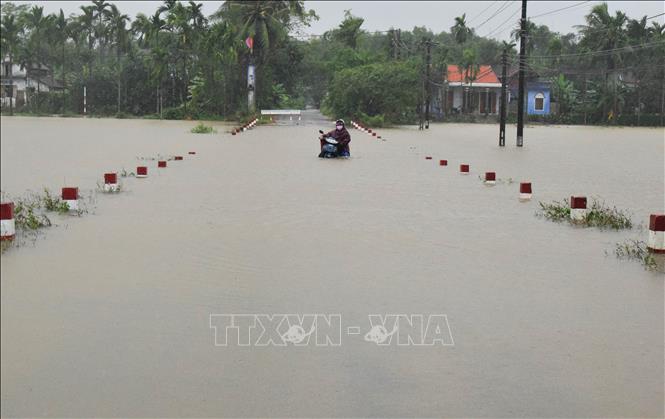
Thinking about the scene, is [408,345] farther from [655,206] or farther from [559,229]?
[655,206]

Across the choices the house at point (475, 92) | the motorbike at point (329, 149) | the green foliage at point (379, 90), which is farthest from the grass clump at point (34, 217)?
the house at point (475, 92)

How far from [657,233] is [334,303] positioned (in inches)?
175

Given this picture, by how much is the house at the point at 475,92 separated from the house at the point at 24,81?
38.0 m

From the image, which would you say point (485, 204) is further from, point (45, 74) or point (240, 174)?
point (45, 74)

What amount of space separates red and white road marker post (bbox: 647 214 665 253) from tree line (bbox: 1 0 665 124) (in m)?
51.4

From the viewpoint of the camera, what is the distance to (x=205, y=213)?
13797mm

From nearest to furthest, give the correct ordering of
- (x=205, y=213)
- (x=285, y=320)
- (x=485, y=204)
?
(x=285, y=320) → (x=205, y=213) → (x=485, y=204)

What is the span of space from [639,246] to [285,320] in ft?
18.8

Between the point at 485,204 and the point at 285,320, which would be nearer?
the point at 285,320

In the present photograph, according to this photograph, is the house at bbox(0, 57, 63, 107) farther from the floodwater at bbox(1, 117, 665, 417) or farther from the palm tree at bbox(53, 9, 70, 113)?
the floodwater at bbox(1, 117, 665, 417)

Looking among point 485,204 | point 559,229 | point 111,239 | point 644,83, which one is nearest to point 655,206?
point 485,204

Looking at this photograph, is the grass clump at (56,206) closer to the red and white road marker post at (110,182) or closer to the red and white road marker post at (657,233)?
the red and white road marker post at (110,182)

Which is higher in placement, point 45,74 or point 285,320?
point 45,74

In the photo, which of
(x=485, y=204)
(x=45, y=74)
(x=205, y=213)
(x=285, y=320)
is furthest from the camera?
(x=45, y=74)
